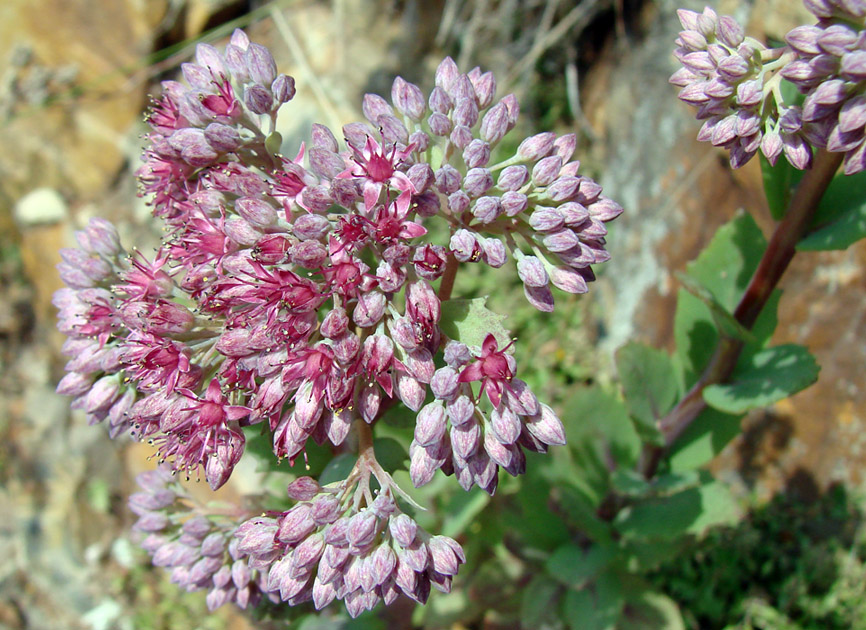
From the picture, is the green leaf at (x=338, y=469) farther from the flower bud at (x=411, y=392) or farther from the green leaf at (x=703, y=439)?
the green leaf at (x=703, y=439)

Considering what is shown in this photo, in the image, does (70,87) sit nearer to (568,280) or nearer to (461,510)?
(461,510)

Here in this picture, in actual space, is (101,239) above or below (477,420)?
above

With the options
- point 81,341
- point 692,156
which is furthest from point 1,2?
point 692,156

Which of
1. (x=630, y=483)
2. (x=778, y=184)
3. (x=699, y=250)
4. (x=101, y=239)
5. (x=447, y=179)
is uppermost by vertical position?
(x=101, y=239)

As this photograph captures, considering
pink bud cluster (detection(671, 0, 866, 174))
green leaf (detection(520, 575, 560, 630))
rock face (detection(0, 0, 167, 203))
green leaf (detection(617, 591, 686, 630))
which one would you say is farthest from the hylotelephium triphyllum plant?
rock face (detection(0, 0, 167, 203))

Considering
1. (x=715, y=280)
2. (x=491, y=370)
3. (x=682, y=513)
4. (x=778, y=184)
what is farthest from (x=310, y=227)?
(x=682, y=513)

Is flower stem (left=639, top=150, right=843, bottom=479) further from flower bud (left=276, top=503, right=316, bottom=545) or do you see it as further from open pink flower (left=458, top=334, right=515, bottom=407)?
flower bud (left=276, top=503, right=316, bottom=545)
